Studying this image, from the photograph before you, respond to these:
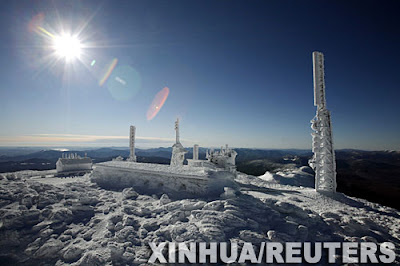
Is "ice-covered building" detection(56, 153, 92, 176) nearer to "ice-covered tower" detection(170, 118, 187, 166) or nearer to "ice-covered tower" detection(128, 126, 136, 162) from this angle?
"ice-covered tower" detection(128, 126, 136, 162)

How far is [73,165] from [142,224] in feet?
82.8

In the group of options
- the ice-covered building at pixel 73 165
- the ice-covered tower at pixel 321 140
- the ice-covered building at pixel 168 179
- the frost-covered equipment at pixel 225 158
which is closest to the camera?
the ice-covered building at pixel 168 179

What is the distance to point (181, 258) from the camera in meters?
6.60

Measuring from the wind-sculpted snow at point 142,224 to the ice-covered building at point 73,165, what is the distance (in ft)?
55.7

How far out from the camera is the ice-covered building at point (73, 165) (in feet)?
90.1

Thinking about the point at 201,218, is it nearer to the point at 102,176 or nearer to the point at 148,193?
the point at 148,193

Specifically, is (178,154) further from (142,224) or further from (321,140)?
(321,140)

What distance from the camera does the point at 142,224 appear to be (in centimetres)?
916

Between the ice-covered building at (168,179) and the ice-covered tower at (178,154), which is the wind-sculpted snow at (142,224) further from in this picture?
the ice-covered tower at (178,154)

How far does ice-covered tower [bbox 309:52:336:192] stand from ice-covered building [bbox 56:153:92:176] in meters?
30.3

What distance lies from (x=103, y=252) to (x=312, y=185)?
3343 cm

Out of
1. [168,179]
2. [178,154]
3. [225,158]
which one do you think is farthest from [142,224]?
[178,154]

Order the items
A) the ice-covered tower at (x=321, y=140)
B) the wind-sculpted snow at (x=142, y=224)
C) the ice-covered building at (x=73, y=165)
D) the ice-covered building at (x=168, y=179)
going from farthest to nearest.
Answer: the ice-covered building at (x=73, y=165) → the ice-covered tower at (x=321, y=140) → the ice-covered building at (x=168, y=179) → the wind-sculpted snow at (x=142, y=224)

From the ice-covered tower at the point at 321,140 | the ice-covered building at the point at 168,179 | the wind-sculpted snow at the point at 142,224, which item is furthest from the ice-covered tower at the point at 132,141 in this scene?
the ice-covered tower at the point at 321,140
